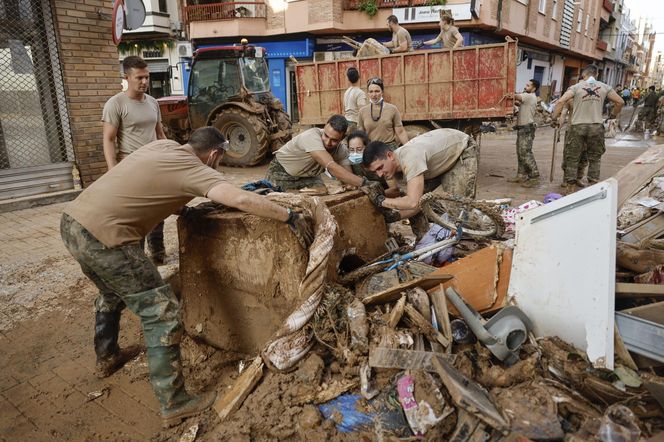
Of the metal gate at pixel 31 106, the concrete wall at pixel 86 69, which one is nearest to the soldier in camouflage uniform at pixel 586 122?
the concrete wall at pixel 86 69

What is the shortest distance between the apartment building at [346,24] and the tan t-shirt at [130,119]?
1250 cm

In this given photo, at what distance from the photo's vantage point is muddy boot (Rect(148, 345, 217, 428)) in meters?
2.42

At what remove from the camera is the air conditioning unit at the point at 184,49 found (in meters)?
20.6

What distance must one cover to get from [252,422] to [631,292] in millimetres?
2098

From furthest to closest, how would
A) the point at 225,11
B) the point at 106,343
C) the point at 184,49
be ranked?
the point at 184,49
the point at 225,11
the point at 106,343

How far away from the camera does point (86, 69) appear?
21.5 ft

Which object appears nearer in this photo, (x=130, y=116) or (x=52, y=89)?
(x=130, y=116)

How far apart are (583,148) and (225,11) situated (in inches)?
641

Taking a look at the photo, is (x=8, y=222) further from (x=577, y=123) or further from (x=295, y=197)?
(x=577, y=123)

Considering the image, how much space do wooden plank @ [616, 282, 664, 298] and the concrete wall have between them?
707 cm

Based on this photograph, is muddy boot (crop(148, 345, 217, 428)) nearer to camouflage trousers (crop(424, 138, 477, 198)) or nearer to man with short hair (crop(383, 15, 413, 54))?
camouflage trousers (crop(424, 138, 477, 198))

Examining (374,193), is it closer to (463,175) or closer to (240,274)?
(463,175)

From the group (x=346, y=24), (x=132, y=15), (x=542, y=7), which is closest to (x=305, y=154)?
(x=132, y=15)

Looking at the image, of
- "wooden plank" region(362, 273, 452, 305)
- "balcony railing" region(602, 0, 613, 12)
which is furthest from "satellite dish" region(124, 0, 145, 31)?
"balcony railing" region(602, 0, 613, 12)
